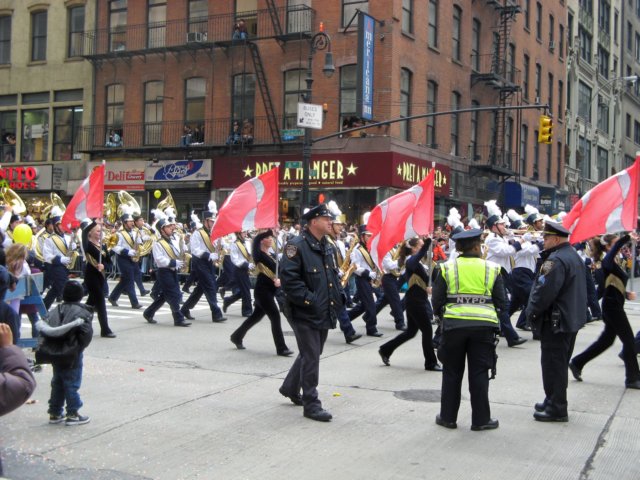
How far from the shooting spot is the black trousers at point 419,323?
30.6ft

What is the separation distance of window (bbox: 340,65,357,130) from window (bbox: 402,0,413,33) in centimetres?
254

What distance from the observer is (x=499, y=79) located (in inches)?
1388

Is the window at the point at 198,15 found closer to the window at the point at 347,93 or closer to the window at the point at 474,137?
the window at the point at 347,93

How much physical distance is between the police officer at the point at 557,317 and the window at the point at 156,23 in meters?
28.2

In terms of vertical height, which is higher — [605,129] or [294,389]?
[605,129]

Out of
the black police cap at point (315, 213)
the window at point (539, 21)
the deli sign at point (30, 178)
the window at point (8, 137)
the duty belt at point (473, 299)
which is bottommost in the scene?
the duty belt at point (473, 299)

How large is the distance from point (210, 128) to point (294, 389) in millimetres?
25337

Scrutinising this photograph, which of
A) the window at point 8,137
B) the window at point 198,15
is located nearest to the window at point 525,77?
the window at point 198,15

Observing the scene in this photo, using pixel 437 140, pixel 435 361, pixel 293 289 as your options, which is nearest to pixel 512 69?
pixel 437 140

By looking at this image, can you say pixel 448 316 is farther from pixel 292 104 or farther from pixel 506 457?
pixel 292 104

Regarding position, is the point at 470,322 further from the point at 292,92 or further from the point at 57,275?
the point at 292,92

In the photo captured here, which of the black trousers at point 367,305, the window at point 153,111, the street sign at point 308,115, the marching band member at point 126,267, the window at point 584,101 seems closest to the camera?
the black trousers at point 367,305

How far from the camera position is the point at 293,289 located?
6895 millimetres

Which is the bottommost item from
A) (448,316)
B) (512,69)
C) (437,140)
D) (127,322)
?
(127,322)
